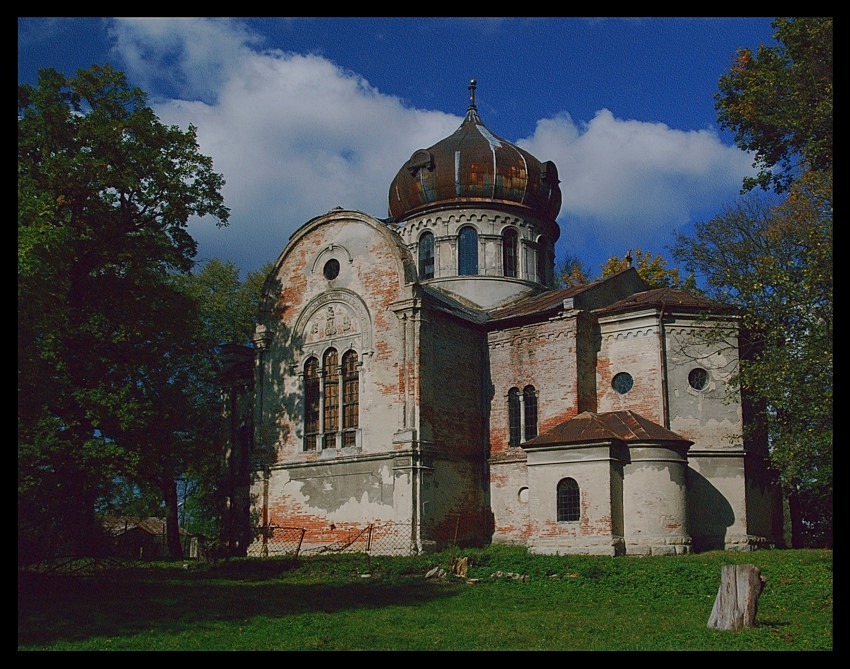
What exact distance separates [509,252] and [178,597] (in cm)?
1944

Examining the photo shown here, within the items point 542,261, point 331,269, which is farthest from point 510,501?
point 542,261

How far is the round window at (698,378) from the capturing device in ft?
84.5

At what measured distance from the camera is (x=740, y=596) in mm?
12000

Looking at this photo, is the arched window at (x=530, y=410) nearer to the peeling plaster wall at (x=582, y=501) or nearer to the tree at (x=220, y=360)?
the peeling plaster wall at (x=582, y=501)

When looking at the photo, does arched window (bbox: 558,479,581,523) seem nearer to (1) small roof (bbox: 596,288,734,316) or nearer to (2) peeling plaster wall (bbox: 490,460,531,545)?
(2) peeling plaster wall (bbox: 490,460,531,545)

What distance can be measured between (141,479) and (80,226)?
22.1 ft

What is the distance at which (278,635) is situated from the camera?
39.1ft

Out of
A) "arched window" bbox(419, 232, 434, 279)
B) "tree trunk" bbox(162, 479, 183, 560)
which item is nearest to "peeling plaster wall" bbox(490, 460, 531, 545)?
"arched window" bbox(419, 232, 434, 279)

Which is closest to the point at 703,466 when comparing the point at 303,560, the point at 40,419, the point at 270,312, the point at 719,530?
the point at 719,530

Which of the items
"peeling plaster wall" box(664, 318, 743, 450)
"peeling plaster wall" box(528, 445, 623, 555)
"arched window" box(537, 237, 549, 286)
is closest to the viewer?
"peeling plaster wall" box(528, 445, 623, 555)

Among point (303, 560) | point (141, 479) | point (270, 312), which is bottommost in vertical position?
point (303, 560)

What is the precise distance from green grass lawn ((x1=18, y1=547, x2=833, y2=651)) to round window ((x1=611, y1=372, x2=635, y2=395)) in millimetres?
5993

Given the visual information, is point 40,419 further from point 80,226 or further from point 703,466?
point 703,466

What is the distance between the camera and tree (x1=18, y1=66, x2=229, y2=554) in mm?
20781
